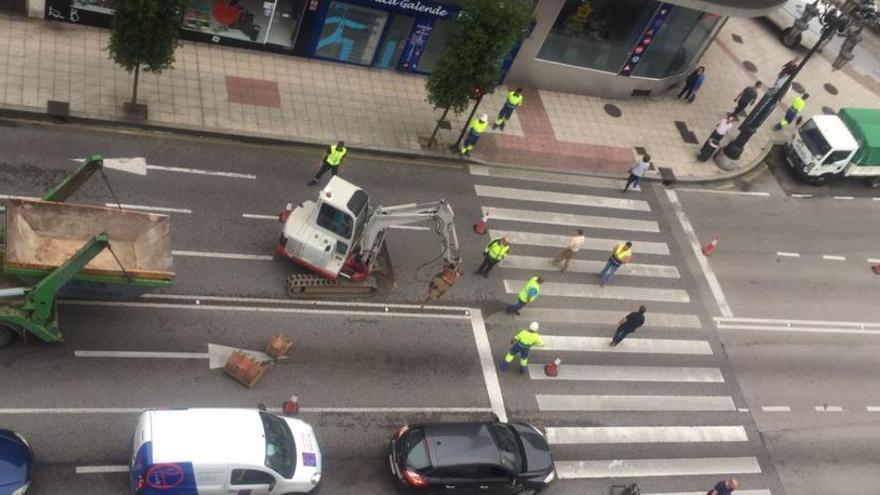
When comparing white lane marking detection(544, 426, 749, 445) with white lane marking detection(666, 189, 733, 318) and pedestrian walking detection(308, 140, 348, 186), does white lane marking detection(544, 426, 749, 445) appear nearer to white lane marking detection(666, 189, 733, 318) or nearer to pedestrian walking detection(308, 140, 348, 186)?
white lane marking detection(666, 189, 733, 318)

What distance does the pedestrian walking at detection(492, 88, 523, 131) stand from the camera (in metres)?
25.0

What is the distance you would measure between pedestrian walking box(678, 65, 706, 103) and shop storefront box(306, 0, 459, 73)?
1034 cm

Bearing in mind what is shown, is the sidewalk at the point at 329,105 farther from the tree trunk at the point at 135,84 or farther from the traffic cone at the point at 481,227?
the traffic cone at the point at 481,227

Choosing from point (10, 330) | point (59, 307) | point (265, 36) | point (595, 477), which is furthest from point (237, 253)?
point (595, 477)

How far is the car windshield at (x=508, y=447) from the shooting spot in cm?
1678

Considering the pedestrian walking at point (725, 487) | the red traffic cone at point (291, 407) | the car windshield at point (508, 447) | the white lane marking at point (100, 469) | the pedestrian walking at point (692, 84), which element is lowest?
the white lane marking at point (100, 469)

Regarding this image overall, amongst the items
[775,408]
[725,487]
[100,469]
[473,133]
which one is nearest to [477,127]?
[473,133]

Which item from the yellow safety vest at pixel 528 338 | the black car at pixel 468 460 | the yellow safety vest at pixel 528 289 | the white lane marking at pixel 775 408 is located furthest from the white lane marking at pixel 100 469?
the white lane marking at pixel 775 408

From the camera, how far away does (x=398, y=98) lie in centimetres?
2591

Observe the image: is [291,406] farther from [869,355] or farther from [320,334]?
[869,355]

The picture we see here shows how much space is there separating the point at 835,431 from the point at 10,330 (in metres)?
21.1

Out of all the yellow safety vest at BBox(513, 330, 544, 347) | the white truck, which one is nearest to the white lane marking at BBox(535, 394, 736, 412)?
the yellow safety vest at BBox(513, 330, 544, 347)

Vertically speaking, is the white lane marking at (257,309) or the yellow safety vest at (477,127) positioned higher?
the yellow safety vest at (477,127)

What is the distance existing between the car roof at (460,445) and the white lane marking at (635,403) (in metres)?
2.93
